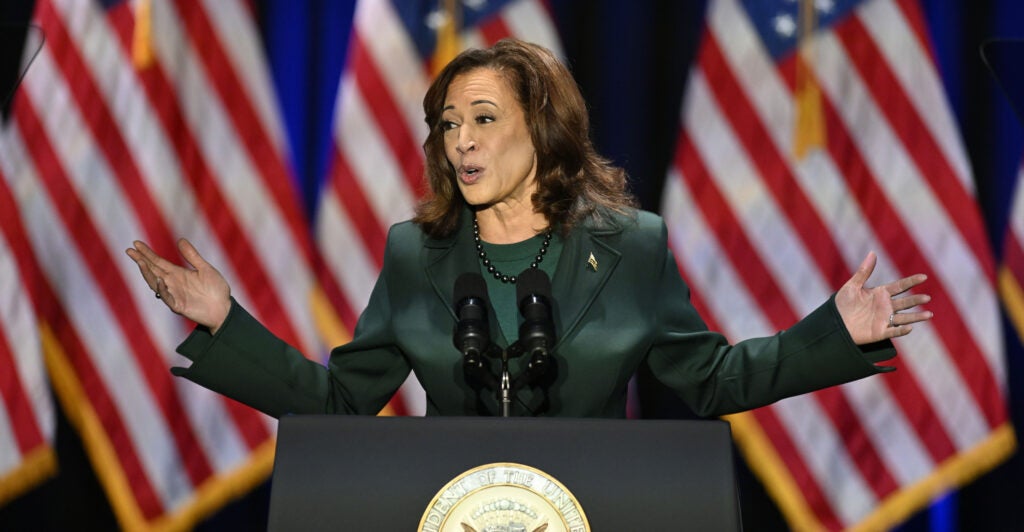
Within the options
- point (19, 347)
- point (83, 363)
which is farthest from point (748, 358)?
point (19, 347)

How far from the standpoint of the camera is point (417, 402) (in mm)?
3326

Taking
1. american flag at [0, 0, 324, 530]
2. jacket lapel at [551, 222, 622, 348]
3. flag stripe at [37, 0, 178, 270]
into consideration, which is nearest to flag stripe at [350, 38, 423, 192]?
american flag at [0, 0, 324, 530]

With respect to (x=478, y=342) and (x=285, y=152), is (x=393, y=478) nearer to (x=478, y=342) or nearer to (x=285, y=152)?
(x=478, y=342)

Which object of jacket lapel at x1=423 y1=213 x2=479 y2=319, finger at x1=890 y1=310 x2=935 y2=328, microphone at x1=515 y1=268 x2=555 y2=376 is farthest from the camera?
jacket lapel at x1=423 y1=213 x2=479 y2=319

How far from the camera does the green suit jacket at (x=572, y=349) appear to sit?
70.9 inches

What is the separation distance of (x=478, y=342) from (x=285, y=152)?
212 cm

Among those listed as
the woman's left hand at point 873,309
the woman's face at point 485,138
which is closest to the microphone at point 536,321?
the woman's face at point 485,138

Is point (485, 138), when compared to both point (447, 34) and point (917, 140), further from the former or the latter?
point (917, 140)

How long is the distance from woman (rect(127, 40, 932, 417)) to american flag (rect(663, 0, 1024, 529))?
1.36m

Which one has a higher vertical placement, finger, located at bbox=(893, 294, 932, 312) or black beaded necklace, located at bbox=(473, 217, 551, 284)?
black beaded necklace, located at bbox=(473, 217, 551, 284)

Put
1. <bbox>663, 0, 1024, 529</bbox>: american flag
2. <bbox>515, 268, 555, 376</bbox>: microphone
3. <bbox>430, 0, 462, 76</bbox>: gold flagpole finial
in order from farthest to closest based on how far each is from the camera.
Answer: <bbox>430, 0, 462, 76</bbox>: gold flagpole finial → <bbox>663, 0, 1024, 529</bbox>: american flag → <bbox>515, 268, 555, 376</bbox>: microphone

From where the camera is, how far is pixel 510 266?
1.94 meters

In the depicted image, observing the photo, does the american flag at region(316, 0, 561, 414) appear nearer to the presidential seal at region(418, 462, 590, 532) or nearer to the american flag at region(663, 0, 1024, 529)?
the american flag at region(663, 0, 1024, 529)

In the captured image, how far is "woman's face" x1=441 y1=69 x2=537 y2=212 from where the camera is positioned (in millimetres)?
1900
